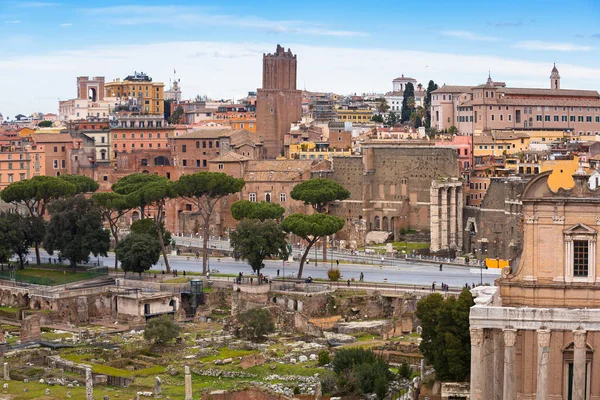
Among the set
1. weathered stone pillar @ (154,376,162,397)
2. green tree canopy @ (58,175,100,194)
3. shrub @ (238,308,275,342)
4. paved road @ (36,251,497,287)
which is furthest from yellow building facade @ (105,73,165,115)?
weathered stone pillar @ (154,376,162,397)

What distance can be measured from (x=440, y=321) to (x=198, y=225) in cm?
5616

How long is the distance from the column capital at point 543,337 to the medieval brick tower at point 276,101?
89.2 meters

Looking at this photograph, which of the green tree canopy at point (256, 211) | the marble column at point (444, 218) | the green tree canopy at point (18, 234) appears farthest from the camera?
the marble column at point (444, 218)

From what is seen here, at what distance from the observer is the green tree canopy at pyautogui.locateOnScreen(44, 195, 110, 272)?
8362 cm

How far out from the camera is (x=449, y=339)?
52188 millimetres

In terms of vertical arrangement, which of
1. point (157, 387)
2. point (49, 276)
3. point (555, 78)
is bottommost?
point (157, 387)

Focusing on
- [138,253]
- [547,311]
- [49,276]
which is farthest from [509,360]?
[49,276]

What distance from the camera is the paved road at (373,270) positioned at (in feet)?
254

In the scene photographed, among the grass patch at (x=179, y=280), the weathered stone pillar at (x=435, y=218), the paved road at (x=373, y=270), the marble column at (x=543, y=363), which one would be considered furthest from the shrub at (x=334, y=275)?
the marble column at (x=543, y=363)

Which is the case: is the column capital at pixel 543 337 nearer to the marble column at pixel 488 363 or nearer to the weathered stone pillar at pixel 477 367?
the marble column at pixel 488 363

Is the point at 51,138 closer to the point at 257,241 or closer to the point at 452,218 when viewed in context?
the point at 452,218

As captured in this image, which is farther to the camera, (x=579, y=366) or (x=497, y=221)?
(x=497, y=221)

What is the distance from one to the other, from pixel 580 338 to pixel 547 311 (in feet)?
4.00

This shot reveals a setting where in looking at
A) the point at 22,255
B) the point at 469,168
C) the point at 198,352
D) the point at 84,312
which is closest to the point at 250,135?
the point at 469,168
